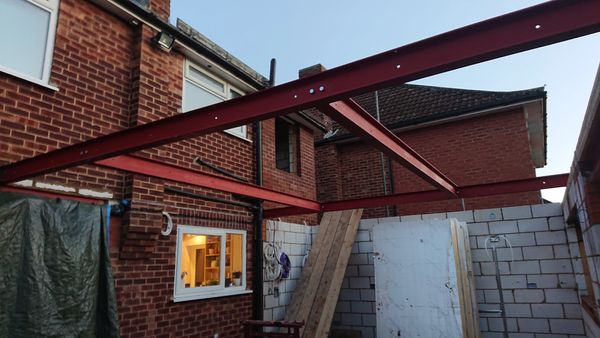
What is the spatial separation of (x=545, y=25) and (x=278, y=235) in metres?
6.65

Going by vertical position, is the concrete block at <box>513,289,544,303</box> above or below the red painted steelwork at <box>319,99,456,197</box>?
below

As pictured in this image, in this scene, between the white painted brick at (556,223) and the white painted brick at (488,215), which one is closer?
the white painted brick at (556,223)

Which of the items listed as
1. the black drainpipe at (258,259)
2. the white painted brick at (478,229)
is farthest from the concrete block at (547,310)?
the black drainpipe at (258,259)

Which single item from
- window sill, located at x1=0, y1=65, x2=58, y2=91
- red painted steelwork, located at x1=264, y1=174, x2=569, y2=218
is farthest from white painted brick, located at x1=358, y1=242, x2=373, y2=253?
window sill, located at x1=0, y1=65, x2=58, y2=91

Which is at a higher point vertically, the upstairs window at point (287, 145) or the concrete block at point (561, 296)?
the upstairs window at point (287, 145)

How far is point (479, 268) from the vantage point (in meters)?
7.40

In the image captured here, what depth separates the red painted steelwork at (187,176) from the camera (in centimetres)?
403

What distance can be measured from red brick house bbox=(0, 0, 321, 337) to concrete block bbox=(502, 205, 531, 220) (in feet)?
15.3

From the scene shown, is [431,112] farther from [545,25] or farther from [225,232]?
[545,25]

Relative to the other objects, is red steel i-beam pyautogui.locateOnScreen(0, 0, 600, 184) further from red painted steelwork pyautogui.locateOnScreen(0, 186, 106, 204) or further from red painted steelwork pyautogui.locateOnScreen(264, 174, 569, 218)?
red painted steelwork pyautogui.locateOnScreen(264, 174, 569, 218)

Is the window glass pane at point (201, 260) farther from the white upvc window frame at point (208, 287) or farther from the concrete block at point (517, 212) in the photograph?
the concrete block at point (517, 212)

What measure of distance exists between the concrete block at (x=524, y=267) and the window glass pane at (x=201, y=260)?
523 cm

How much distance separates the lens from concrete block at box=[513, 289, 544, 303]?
6836 millimetres

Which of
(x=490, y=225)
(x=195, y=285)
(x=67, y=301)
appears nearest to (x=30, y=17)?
(x=67, y=301)
